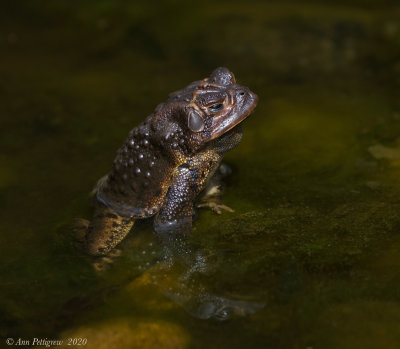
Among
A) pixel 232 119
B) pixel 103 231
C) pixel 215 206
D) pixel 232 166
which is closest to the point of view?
pixel 232 119

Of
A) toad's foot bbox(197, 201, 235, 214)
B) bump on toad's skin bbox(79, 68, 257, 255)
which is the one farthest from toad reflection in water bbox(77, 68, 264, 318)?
toad's foot bbox(197, 201, 235, 214)

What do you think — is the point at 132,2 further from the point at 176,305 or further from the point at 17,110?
the point at 176,305

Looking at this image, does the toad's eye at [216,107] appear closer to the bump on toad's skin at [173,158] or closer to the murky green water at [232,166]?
the bump on toad's skin at [173,158]

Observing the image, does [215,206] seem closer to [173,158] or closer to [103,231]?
[173,158]

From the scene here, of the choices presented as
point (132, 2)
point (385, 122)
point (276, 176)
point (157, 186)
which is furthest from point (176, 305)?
point (132, 2)

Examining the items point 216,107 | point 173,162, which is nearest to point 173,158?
point 173,162

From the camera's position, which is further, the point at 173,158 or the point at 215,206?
the point at 215,206

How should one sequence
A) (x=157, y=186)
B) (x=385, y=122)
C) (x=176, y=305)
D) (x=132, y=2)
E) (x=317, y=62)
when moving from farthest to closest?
(x=132, y=2) < (x=317, y=62) < (x=385, y=122) < (x=157, y=186) < (x=176, y=305)
